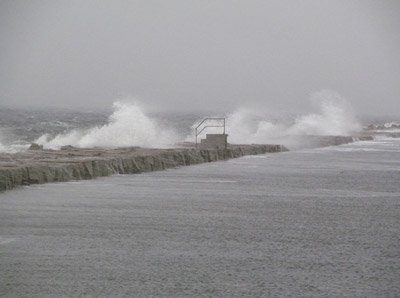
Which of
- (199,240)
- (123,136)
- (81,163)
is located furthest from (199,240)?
(123,136)

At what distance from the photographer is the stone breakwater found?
1388 cm

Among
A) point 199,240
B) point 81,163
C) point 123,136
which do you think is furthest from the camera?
point 123,136

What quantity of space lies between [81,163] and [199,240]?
26.5ft

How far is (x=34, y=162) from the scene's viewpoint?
50.4 feet

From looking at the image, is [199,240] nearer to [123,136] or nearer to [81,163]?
[81,163]

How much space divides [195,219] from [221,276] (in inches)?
134

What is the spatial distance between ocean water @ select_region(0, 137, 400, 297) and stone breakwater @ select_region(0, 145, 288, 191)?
431mm

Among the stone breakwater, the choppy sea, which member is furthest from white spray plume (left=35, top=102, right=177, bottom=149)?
the choppy sea

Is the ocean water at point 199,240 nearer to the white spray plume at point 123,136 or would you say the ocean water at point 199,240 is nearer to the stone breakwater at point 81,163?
the stone breakwater at point 81,163

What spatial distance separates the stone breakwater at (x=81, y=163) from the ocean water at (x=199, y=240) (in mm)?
431

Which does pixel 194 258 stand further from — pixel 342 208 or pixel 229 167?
pixel 229 167

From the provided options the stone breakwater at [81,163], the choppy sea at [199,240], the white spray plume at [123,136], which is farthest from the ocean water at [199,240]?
the white spray plume at [123,136]

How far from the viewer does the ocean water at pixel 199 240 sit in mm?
5859

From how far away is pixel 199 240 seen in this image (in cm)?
795
